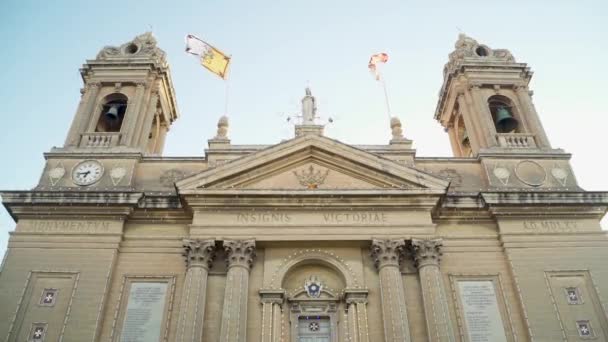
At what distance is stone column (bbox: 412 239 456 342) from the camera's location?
59.4 ft

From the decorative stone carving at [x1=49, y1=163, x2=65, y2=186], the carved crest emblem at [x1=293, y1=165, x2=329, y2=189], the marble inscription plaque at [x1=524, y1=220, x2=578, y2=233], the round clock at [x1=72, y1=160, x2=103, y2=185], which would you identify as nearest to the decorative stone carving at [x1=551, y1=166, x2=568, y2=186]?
the marble inscription plaque at [x1=524, y1=220, x2=578, y2=233]

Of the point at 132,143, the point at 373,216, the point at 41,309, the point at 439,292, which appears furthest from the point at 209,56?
the point at 439,292

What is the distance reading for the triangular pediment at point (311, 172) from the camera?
2106 centimetres

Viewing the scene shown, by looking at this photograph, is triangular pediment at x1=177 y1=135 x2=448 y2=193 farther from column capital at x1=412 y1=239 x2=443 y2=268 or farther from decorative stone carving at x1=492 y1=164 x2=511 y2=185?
decorative stone carving at x1=492 y1=164 x2=511 y2=185

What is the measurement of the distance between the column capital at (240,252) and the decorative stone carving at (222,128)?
597 centimetres

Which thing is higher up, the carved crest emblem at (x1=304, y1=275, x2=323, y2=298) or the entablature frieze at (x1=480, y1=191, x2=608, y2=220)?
the entablature frieze at (x1=480, y1=191, x2=608, y2=220)

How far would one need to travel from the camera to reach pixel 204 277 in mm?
19359

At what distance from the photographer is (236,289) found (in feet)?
62.1

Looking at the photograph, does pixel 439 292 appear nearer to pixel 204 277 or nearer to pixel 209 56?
pixel 204 277

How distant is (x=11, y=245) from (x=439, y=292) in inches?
605

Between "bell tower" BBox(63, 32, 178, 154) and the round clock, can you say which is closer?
the round clock

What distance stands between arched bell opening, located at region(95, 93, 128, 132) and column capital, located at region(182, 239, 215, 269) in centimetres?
876

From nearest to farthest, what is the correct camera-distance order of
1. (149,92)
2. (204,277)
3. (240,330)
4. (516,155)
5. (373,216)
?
(240,330) < (204,277) < (373,216) < (516,155) < (149,92)

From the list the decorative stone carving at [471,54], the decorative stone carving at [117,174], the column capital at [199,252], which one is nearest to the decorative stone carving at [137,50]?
the decorative stone carving at [117,174]
